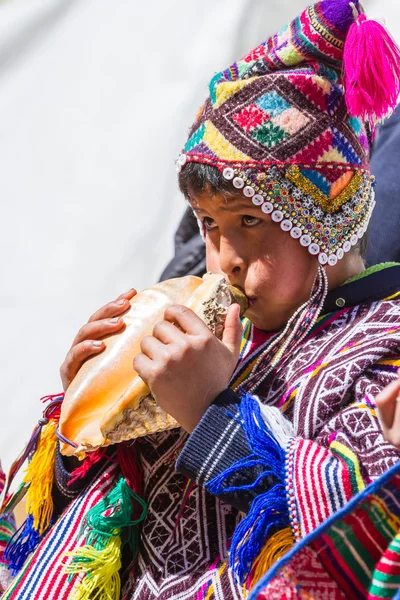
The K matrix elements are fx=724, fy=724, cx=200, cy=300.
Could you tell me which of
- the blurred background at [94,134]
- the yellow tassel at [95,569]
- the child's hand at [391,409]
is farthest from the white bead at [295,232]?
the blurred background at [94,134]

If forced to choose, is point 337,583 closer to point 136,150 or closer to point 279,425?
point 279,425

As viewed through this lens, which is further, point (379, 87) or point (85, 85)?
point (85, 85)

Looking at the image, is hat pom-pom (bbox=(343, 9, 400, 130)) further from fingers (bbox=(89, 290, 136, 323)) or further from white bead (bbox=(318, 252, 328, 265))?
fingers (bbox=(89, 290, 136, 323))

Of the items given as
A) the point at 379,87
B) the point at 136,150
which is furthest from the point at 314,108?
the point at 136,150

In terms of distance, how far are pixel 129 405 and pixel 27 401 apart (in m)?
1.41

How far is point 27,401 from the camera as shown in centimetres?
239

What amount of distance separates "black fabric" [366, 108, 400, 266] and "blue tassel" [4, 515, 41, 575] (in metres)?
0.99

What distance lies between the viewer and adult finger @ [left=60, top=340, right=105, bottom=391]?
1.21 metres

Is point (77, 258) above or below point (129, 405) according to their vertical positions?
above

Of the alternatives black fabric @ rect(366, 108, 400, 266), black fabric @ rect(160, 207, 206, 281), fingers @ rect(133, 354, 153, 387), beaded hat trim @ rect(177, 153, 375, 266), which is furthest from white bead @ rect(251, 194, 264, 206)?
black fabric @ rect(160, 207, 206, 281)

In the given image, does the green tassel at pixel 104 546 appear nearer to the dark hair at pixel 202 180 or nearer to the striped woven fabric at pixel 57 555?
the striped woven fabric at pixel 57 555

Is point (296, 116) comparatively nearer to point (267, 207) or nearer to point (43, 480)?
point (267, 207)

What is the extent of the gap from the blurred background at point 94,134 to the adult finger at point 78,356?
1.20 m

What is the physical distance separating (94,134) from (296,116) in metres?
1.51
